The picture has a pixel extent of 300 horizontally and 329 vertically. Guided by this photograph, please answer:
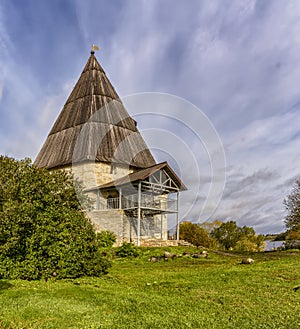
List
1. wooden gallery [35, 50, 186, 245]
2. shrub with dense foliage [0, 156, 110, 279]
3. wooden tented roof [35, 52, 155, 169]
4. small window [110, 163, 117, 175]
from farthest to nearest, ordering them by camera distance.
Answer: wooden tented roof [35, 52, 155, 169]
small window [110, 163, 117, 175]
wooden gallery [35, 50, 186, 245]
shrub with dense foliage [0, 156, 110, 279]

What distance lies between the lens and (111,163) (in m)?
24.7

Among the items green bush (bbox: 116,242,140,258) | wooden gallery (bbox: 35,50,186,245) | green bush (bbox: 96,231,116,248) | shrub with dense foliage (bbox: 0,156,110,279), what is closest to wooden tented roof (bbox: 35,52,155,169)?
wooden gallery (bbox: 35,50,186,245)

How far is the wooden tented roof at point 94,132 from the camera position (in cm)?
2512

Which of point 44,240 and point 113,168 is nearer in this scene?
point 44,240

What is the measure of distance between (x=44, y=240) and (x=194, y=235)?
22255 mm

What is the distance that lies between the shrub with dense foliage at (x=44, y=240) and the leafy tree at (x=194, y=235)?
804 inches

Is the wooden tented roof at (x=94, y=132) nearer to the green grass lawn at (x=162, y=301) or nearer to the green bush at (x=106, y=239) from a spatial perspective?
the green bush at (x=106, y=239)

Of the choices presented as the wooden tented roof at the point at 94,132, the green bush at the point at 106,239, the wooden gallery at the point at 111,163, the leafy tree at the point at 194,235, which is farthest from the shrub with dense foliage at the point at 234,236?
the green bush at the point at 106,239

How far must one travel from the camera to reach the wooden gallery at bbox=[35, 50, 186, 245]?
22031mm

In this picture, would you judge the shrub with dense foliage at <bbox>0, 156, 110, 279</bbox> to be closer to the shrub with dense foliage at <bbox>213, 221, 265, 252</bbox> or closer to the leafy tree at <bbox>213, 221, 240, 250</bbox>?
the shrub with dense foliage at <bbox>213, 221, 265, 252</bbox>

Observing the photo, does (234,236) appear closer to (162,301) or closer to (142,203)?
(142,203)

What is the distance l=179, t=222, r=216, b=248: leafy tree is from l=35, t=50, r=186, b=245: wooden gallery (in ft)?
16.8

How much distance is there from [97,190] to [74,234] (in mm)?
13588

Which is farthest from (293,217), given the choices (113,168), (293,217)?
(113,168)
